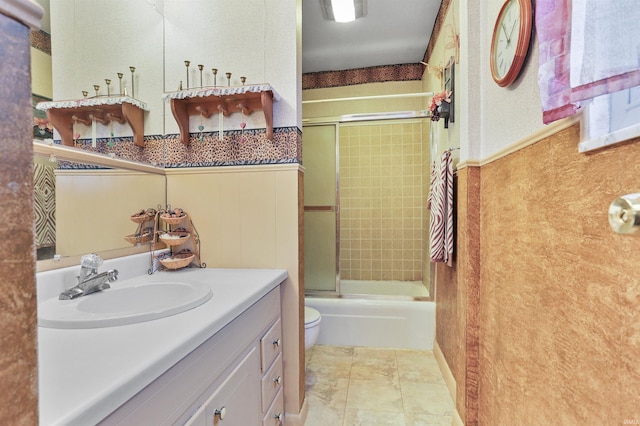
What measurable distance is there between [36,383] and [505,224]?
1.22 m

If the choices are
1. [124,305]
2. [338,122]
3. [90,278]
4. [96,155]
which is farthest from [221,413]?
[338,122]

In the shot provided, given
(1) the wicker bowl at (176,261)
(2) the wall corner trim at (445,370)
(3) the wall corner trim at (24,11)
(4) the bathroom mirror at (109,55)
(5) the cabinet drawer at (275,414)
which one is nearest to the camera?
(3) the wall corner trim at (24,11)

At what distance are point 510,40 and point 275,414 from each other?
1747mm

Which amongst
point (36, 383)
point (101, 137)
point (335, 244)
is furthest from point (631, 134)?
point (335, 244)

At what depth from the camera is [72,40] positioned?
1.08 meters

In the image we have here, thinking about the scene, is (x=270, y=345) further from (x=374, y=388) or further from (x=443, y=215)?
(x=443, y=215)

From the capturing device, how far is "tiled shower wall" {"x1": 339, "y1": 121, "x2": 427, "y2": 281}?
9.91 ft

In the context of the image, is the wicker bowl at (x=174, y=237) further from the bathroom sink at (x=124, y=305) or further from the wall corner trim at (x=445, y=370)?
the wall corner trim at (x=445, y=370)

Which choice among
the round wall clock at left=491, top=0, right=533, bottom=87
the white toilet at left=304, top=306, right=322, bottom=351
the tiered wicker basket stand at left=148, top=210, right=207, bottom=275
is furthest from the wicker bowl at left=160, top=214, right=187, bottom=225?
the round wall clock at left=491, top=0, right=533, bottom=87

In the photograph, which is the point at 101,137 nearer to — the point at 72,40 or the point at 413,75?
the point at 72,40

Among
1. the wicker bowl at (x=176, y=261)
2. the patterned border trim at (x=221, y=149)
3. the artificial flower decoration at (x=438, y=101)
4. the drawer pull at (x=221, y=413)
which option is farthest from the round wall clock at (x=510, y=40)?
the wicker bowl at (x=176, y=261)

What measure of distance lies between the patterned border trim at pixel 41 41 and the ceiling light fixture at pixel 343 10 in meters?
1.72

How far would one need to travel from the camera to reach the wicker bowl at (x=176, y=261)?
1299 millimetres

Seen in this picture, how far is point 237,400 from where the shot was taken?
2.95 feet
